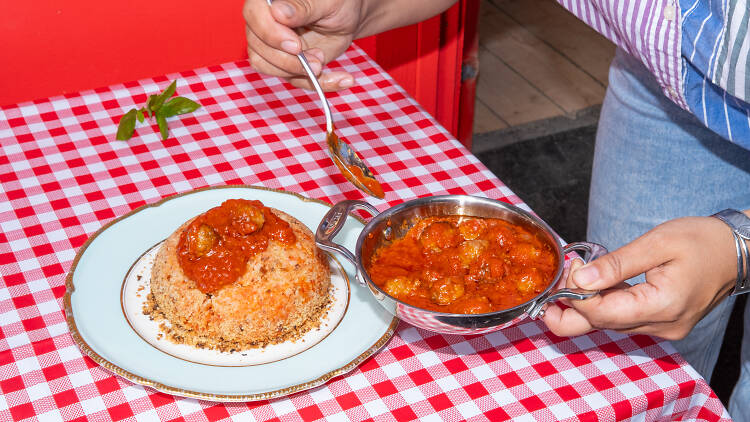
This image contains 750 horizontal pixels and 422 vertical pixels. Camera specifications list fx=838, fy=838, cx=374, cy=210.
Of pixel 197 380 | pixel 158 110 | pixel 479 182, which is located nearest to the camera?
pixel 197 380

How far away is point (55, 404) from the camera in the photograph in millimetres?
1242

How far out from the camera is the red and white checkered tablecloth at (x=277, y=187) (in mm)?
1251

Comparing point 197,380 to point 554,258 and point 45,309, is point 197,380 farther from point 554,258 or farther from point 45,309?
point 554,258

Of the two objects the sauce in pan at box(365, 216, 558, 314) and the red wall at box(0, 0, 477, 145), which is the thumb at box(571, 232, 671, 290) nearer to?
the sauce in pan at box(365, 216, 558, 314)

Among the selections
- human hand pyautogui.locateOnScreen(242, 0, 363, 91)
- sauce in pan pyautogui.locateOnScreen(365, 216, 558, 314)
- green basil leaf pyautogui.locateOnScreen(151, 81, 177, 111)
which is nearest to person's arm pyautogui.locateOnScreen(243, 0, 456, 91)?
human hand pyautogui.locateOnScreen(242, 0, 363, 91)

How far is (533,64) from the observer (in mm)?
4551

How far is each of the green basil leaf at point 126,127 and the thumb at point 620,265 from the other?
3.56 feet

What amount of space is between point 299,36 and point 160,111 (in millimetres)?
454

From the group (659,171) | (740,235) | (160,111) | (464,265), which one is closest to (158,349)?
(464,265)

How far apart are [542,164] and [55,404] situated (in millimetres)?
2853

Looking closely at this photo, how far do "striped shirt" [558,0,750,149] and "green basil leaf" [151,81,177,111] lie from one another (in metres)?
0.96

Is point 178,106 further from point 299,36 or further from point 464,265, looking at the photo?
point 464,265

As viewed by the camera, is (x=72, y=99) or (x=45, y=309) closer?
(x=45, y=309)

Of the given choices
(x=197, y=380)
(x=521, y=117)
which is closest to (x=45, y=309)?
(x=197, y=380)
